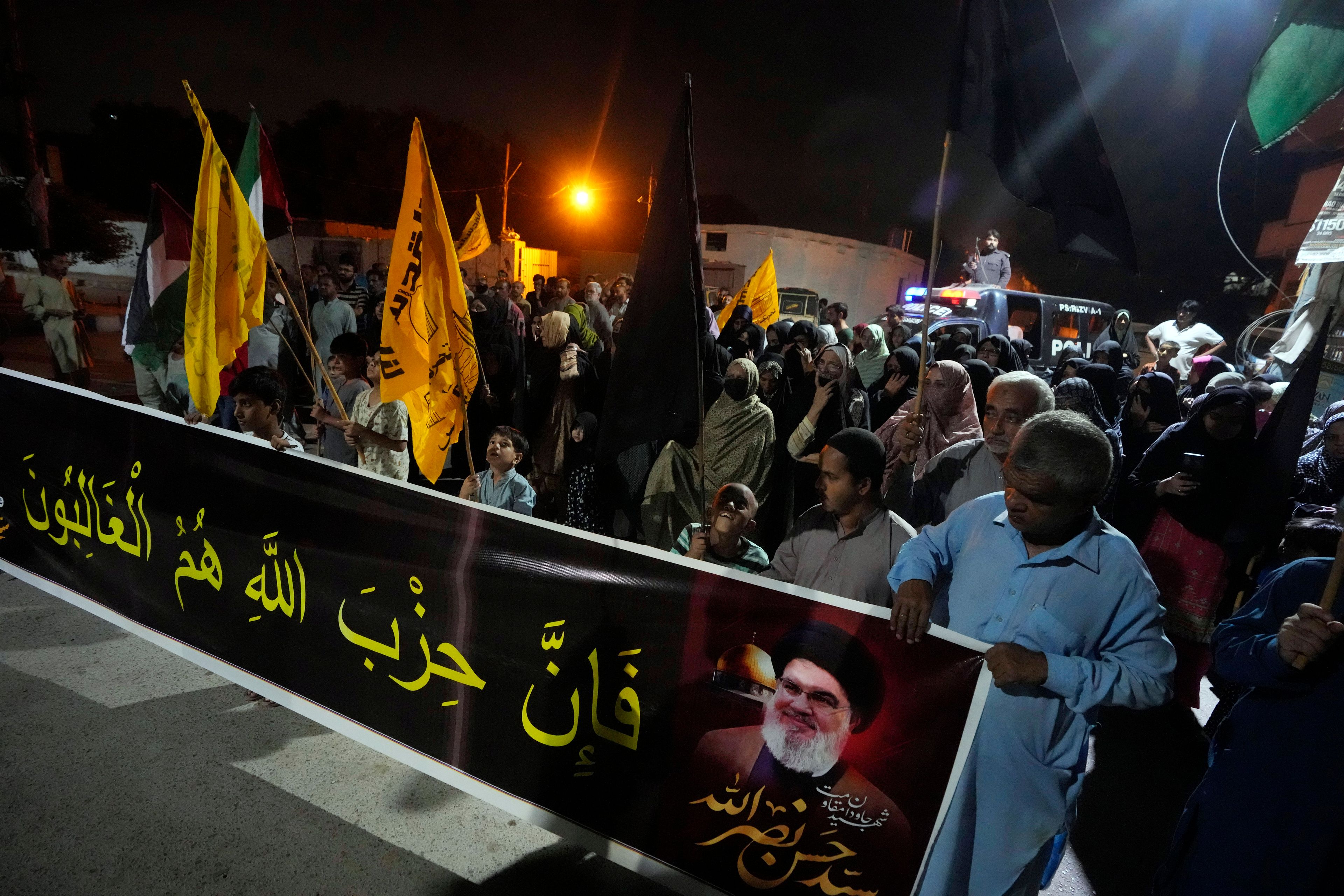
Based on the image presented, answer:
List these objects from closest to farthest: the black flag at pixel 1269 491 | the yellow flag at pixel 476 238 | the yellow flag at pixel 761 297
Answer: the black flag at pixel 1269 491 < the yellow flag at pixel 761 297 < the yellow flag at pixel 476 238

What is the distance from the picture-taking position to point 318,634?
2.85 metres

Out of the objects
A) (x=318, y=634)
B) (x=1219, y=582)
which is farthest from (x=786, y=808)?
(x=1219, y=582)

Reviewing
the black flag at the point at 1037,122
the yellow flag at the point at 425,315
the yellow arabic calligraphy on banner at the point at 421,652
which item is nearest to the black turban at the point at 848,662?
the yellow arabic calligraphy on banner at the point at 421,652

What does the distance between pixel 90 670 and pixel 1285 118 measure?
18.1ft

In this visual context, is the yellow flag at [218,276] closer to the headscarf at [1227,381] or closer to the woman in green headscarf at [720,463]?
the woman in green headscarf at [720,463]

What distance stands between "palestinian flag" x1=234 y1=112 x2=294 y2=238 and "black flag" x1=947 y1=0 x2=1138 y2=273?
3.79m

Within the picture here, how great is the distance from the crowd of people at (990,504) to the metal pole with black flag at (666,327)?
97 millimetres

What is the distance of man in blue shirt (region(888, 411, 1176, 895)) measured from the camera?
6.06 ft

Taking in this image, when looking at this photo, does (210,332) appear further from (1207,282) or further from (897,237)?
(897,237)

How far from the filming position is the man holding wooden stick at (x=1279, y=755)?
185cm

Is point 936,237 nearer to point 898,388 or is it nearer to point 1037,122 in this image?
point 1037,122

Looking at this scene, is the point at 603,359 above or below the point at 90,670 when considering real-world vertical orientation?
above

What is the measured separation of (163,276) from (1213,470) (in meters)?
6.23

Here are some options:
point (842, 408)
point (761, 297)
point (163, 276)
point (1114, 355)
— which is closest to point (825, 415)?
point (842, 408)
